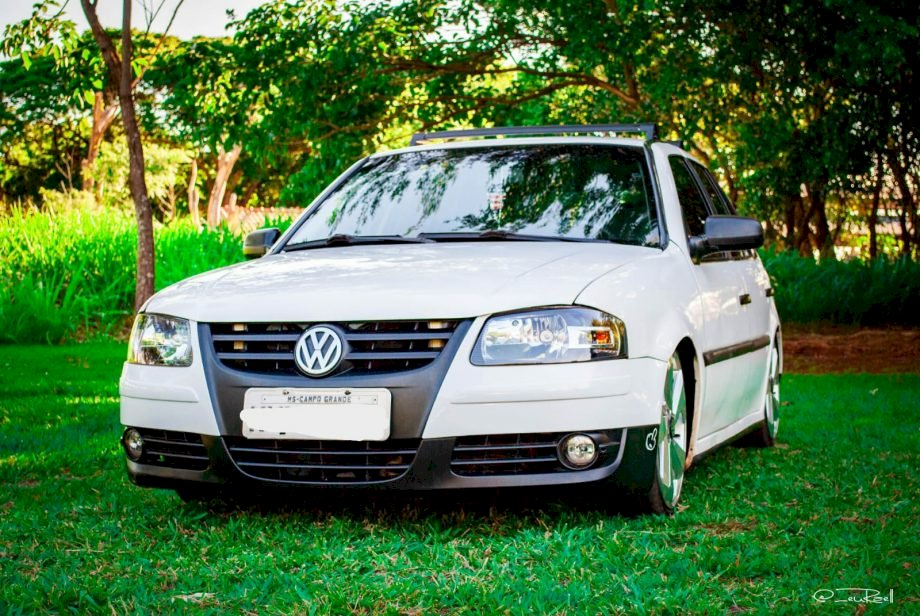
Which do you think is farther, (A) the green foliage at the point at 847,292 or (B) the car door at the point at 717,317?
(A) the green foliage at the point at 847,292

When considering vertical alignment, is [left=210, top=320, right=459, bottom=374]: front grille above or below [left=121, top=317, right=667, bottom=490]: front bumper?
above

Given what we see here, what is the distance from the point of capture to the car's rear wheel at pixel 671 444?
500 cm

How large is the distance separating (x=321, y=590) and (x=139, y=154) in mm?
7854

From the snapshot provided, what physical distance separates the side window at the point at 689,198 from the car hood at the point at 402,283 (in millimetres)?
830

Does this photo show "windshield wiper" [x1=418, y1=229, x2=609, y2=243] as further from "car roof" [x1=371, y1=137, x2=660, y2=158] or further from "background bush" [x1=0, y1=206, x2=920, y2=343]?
"background bush" [x1=0, y1=206, x2=920, y2=343]

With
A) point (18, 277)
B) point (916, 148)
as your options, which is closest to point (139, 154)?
point (18, 277)

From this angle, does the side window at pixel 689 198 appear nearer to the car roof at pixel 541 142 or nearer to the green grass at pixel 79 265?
the car roof at pixel 541 142

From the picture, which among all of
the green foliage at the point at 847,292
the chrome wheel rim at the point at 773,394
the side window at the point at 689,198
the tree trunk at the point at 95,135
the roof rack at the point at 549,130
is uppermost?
the tree trunk at the point at 95,135

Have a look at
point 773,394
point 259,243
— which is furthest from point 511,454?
point 773,394

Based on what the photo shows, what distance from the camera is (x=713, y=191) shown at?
24.4ft

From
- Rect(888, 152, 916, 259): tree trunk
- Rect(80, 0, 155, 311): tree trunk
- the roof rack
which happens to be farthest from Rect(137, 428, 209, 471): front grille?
Rect(888, 152, 916, 259): tree trunk

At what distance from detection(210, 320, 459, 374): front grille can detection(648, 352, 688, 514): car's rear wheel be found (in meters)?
0.91

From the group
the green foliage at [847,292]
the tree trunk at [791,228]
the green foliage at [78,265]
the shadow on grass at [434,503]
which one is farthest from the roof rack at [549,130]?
the tree trunk at [791,228]

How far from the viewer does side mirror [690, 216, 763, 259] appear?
582 centimetres
